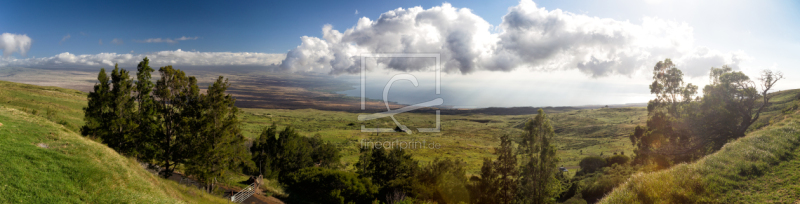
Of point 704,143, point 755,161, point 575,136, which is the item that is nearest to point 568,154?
point 575,136

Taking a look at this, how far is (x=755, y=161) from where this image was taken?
Answer: 49.0ft

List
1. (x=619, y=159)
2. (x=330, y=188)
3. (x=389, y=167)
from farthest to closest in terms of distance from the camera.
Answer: (x=619, y=159), (x=389, y=167), (x=330, y=188)

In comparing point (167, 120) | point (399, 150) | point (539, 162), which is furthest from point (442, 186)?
point (167, 120)

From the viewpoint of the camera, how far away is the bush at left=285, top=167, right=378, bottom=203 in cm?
2920

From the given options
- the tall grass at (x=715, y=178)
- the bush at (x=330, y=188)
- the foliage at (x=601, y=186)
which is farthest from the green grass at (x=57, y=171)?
the foliage at (x=601, y=186)

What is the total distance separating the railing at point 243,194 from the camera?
26.3 meters

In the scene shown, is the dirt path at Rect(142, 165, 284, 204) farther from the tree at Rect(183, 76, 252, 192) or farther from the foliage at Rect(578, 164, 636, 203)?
the foliage at Rect(578, 164, 636, 203)

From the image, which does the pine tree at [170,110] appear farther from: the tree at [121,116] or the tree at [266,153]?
the tree at [266,153]

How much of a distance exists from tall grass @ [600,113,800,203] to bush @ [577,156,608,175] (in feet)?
133

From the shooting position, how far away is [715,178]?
13.7 metres

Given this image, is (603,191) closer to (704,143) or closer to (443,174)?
(704,143)

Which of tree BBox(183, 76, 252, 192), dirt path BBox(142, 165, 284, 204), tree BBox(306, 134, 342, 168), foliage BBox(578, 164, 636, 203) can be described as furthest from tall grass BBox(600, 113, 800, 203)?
tree BBox(306, 134, 342, 168)

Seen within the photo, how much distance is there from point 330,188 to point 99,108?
66.8 feet

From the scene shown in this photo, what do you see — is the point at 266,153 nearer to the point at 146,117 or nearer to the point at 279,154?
the point at 279,154
